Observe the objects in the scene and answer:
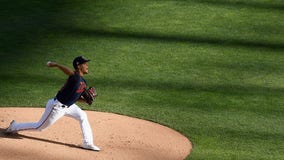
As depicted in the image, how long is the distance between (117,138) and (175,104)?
7.49 ft

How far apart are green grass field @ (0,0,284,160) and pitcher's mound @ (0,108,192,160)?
34 cm

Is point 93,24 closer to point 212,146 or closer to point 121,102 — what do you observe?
point 121,102

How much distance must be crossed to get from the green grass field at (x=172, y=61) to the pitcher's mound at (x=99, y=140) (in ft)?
1.12

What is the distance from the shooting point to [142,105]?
13.1m

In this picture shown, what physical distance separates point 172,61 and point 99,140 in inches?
199

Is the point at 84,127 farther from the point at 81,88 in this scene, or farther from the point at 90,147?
the point at 81,88

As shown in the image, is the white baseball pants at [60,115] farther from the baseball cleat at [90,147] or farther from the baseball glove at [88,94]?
the baseball glove at [88,94]

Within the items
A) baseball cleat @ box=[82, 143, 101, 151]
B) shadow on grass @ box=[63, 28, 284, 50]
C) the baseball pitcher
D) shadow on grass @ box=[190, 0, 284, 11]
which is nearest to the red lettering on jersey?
the baseball pitcher

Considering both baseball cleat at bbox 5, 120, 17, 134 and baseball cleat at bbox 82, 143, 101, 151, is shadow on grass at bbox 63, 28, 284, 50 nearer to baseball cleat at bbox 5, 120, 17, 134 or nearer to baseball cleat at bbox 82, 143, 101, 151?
baseball cleat at bbox 5, 120, 17, 134

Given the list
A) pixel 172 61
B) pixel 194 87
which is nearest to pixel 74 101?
pixel 194 87

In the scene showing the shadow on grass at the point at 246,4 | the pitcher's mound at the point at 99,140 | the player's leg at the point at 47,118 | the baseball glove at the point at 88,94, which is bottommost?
the shadow on grass at the point at 246,4

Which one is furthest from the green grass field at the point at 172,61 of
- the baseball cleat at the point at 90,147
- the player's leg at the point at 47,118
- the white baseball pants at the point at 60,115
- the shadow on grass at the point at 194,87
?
the player's leg at the point at 47,118

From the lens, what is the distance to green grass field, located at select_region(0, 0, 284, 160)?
40.4 feet

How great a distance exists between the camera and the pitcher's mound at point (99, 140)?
406 inches
